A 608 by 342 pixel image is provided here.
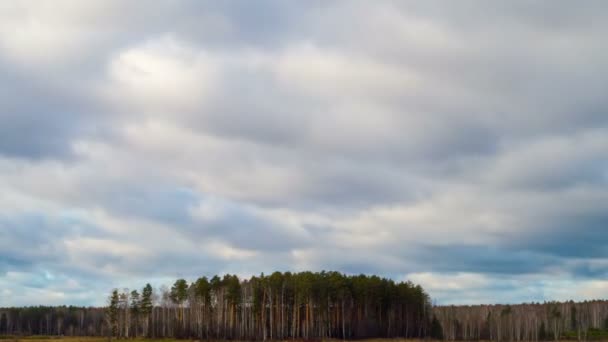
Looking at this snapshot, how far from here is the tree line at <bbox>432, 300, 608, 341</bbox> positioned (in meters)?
165

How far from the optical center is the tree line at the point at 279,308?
14162 centimetres

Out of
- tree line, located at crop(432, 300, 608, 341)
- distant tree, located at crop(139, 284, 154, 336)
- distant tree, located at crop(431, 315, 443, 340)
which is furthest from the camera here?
distant tree, located at crop(431, 315, 443, 340)

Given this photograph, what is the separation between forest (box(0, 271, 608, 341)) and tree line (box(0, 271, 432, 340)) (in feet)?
0.65

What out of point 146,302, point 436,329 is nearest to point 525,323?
point 436,329

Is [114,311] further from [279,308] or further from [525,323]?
[525,323]

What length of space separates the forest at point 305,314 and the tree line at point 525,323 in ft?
0.98

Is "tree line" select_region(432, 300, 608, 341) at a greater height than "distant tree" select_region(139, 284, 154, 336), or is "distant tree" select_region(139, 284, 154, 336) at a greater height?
"distant tree" select_region(139, 284, 154, 336)

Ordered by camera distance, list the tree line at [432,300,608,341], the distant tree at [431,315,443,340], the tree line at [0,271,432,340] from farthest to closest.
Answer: the distant tree at [431,315,443,340], the tree line at [432,300,608,341], the tree line at [0,271,432,340]

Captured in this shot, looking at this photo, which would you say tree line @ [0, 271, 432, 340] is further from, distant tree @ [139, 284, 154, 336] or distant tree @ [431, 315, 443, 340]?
distant tree @ [431, 315, 443, 340]

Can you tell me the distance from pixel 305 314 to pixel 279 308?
6951 millimetres

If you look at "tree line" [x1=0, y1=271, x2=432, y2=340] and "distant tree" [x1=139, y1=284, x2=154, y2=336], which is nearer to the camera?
"tree line" [x1=0, y1=271, x2=432, y2=340]

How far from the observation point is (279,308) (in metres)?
142

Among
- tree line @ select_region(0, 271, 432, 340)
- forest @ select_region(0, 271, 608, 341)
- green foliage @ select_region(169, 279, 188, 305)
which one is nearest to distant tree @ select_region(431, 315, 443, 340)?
forest @ select_region(0, 271, 608, 341)

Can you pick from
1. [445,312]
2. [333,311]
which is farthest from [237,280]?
[445,312]
